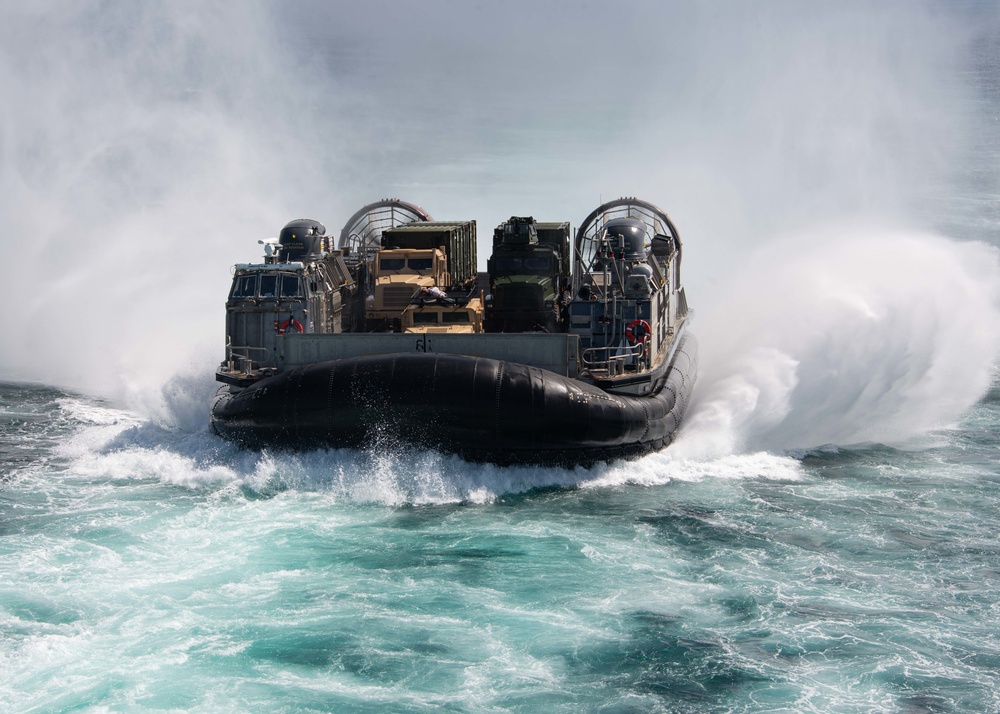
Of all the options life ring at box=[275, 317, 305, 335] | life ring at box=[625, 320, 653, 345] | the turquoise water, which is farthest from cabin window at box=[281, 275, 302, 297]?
life ring at box=[625, 320, 653, 345]

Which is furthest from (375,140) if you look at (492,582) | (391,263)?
(492,582)

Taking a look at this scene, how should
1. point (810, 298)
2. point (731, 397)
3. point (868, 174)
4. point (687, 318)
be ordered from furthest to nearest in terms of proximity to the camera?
point (868, 174)
point (687, 318)
point (810, 298)
point (731, 397)

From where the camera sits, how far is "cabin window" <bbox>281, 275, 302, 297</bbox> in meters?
16.5

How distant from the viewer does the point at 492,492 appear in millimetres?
13945

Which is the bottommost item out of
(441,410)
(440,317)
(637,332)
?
(441,410)

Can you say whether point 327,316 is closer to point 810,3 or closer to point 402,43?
point 402,43

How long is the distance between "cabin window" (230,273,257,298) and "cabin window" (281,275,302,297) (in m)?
0.42

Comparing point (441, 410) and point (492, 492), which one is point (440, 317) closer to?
point (441, 410)

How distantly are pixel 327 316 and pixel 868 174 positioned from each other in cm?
2348

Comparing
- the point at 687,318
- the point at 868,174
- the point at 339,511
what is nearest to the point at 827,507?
the point at 339,511

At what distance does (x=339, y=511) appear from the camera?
13.4 metres

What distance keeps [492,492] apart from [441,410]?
1162mm

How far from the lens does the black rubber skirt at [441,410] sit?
1392 cm

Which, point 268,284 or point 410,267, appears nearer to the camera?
point 268,284
